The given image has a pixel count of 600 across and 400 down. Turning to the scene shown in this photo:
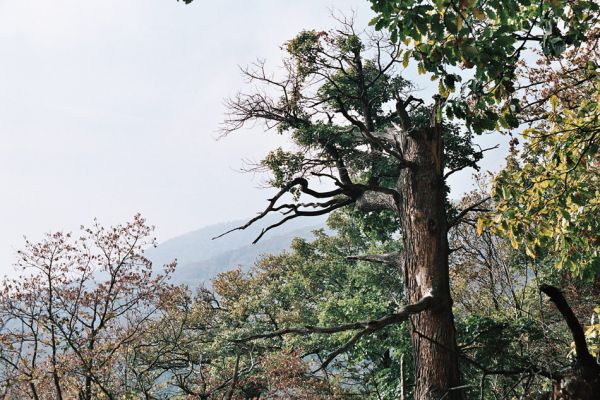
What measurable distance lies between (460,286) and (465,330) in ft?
36.3

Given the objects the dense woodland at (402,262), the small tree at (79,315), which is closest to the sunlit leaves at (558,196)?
the dense woodland at (402,262)

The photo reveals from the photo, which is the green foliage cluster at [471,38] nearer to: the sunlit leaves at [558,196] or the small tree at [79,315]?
the sunlit leaves at [558,196]

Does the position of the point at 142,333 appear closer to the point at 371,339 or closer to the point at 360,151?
the point at 371,339

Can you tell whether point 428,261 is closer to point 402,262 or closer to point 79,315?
point 402,262

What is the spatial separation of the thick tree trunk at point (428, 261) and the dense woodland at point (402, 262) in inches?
0.7

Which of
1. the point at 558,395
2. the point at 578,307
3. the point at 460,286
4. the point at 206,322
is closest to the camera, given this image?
the point at 558,395

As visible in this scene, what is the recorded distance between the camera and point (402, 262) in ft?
15.7

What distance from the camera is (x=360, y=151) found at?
50.3ft

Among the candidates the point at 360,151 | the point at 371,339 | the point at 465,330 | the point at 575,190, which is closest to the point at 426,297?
Result: the point at 575,190

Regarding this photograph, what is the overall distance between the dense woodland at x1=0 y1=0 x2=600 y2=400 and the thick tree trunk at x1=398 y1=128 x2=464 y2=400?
0.7 inches

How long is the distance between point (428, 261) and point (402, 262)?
395 millimetres

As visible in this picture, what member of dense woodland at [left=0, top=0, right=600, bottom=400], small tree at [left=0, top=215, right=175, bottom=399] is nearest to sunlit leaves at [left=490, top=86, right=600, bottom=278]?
dense woodland at [left=0, top=0, right=600, bottom=400]

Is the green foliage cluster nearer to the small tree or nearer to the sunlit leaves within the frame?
the sunlit leaves

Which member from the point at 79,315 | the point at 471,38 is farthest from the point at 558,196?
the point at 79,315
